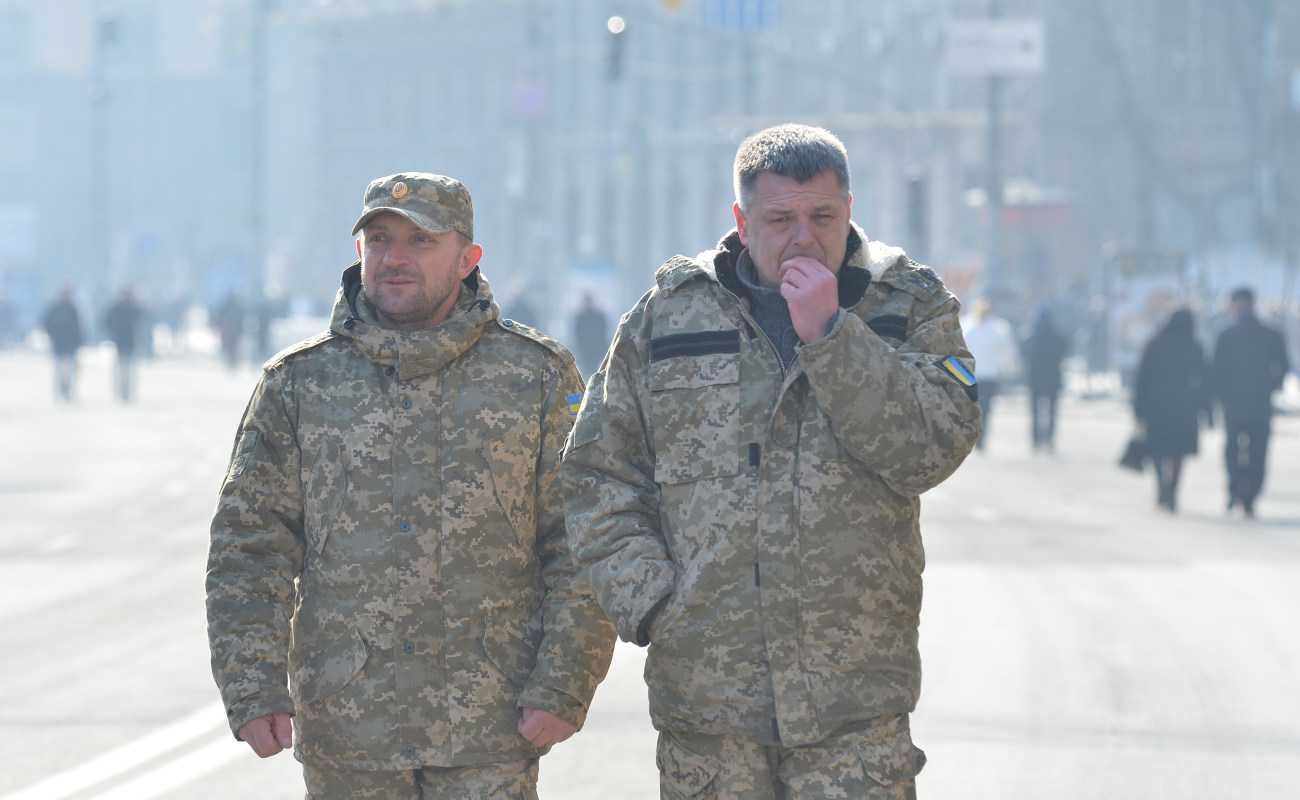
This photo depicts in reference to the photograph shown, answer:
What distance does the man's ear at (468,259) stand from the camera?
13.4 ft

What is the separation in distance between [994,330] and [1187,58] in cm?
3145

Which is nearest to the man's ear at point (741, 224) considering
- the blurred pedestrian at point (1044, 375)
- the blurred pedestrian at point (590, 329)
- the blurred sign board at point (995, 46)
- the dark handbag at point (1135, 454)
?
the dark handbag at point (1135, 454)

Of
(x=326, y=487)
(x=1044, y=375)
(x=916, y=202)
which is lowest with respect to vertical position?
(x=1044, y=375)

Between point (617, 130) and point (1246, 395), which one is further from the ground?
point (617, 130)

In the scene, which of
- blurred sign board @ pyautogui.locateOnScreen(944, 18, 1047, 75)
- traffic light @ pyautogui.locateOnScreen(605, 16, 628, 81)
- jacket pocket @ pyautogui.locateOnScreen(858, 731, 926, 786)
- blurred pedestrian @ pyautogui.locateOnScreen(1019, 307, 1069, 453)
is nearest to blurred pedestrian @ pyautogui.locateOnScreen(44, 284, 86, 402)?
traffic light @ pyautogui.locateOnScreen(605, 16, 628, 81)

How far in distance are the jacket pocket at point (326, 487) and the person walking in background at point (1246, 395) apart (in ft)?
42.2

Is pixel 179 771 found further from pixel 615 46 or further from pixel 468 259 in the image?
pixel 615 46

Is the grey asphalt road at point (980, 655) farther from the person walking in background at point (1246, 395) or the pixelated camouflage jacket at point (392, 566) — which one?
the pixelated camouflage jacket at point (392, 566)

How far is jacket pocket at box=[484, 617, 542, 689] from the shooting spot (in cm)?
395

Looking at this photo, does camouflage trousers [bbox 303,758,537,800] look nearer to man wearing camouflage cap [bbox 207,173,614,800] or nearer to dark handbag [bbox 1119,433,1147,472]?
man wearing camouflage cap [bbox 207,173,614,800]

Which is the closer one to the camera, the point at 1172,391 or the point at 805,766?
the point at 805,766

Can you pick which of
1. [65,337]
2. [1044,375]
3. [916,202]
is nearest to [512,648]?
[1044,375]

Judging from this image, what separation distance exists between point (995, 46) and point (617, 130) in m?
44.9

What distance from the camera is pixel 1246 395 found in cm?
1576
